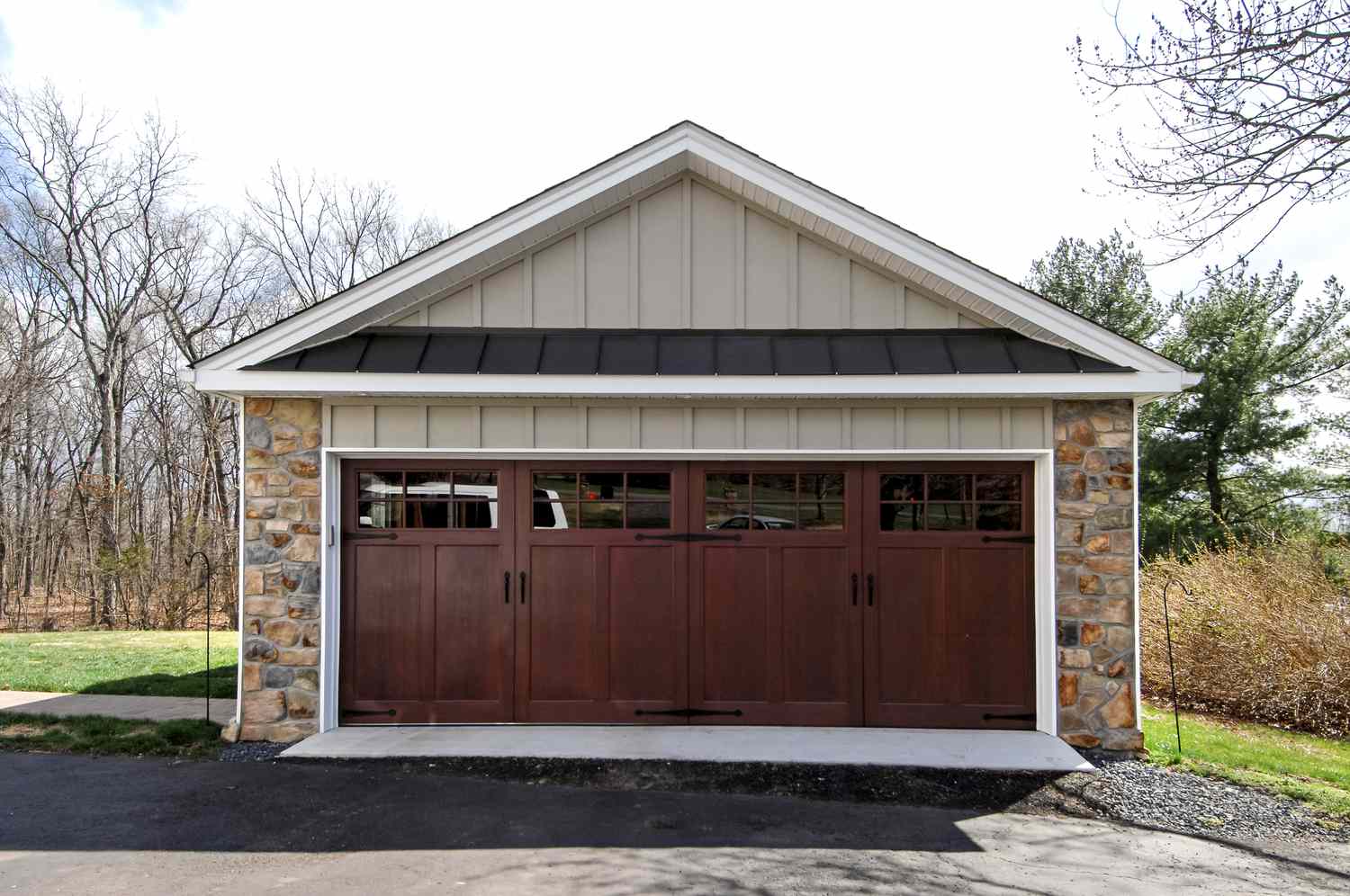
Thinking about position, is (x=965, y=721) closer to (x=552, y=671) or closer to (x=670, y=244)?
(x=552, y=671)

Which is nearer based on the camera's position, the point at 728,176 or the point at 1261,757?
the point at 1261,757

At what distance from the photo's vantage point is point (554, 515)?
730 cm

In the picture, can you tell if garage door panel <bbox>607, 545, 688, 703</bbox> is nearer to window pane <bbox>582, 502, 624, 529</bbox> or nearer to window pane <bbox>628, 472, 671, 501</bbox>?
window pane <bbox>582, 502, 624, 529</bbox>

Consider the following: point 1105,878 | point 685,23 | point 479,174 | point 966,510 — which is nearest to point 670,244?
point 685,23

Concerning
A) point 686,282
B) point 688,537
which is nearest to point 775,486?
point 688,537

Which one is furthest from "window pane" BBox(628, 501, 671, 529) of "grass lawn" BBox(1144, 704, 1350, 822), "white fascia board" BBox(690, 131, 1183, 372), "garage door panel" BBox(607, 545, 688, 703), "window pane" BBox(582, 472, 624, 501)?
"grass lawn" BBox(1144, 704, 1350, 822)

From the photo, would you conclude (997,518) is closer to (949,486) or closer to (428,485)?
(949,486)

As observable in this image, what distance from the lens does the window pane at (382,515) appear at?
7273 mm

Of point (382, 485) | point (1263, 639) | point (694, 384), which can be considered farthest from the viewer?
point (1263, 639)

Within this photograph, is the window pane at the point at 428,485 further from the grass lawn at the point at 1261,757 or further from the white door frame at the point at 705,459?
the grass lawn at the point at 1261,757

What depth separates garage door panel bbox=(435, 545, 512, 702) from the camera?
23.6ft

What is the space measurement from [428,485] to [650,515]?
1.81 metres

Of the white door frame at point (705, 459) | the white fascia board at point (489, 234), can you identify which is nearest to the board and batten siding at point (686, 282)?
the white fascia board at point (489, 234)

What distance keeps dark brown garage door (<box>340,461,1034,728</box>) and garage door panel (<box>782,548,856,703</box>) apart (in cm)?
1
